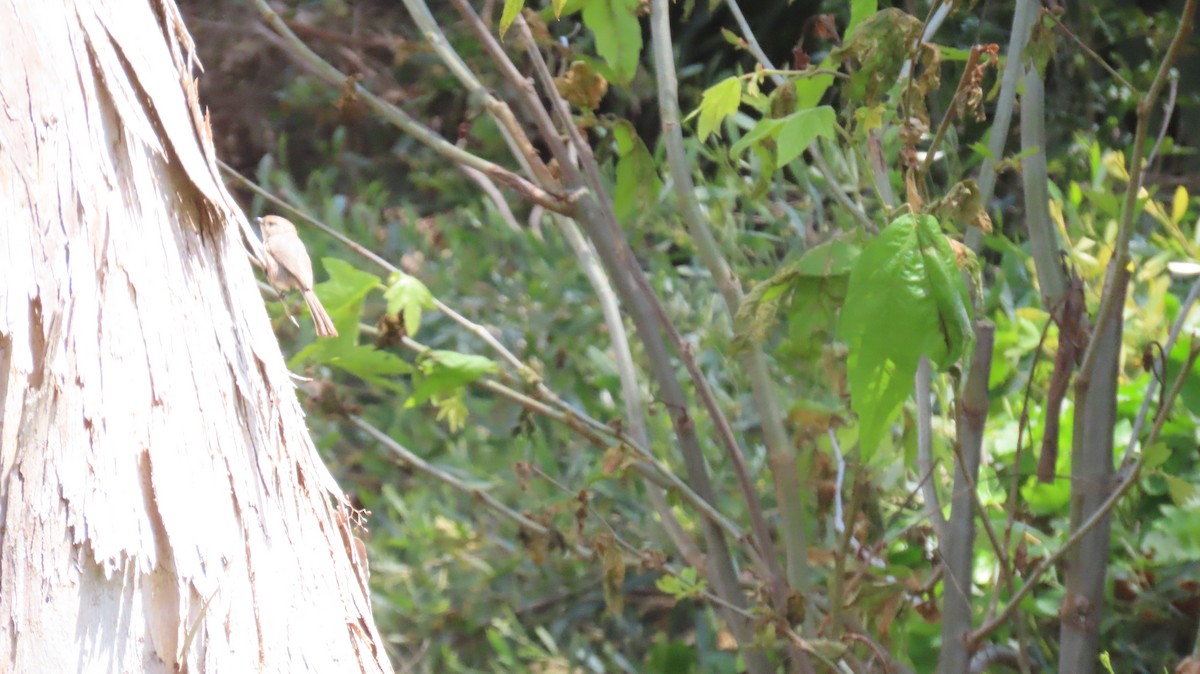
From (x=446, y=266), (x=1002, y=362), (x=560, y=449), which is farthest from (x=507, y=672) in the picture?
(x=1002, y=362)

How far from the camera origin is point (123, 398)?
0.59 metres

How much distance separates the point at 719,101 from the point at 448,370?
0.34m

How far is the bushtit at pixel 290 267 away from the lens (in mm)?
773

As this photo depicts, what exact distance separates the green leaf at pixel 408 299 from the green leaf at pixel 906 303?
0.47 m

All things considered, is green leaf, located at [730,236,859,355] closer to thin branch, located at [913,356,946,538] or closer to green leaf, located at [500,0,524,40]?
thin branch, located at [913,356,946,538]

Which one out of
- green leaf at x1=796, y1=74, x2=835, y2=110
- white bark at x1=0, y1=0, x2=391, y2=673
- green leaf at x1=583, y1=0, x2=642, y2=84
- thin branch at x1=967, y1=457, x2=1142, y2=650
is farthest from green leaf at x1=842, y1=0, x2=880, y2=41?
white bark at x1=0, y1=0, x2=391, y2=673

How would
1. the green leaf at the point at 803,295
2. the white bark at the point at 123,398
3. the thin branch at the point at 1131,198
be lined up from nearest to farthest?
the white bark at the point at 123,398, the thin branch at the point at 1131,198, the green leaf at the point at 803,295

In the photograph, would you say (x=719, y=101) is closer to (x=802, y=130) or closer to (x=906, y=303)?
(x=802, y=130)

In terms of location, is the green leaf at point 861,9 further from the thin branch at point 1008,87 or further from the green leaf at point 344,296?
the green leaf at point 344,296

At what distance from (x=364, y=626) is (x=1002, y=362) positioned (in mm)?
920

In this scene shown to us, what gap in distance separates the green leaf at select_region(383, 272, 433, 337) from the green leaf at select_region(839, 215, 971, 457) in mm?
469

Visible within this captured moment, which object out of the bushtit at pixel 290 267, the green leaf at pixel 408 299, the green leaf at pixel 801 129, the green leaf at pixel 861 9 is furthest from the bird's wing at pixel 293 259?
the green leaf at pixel 861 9

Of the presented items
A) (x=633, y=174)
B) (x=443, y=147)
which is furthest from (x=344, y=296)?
(x=633, y=174)

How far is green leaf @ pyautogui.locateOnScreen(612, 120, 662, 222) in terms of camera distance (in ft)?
3.55
